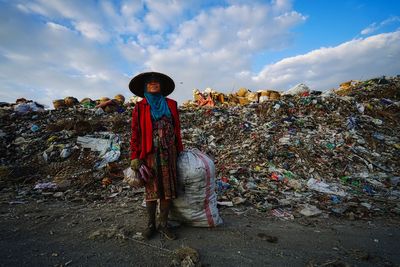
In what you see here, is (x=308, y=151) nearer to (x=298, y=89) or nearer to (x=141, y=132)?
(x=141, y=132)

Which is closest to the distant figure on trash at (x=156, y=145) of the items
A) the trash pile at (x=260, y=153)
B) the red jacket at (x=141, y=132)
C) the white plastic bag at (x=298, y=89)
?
the red jacket at (x=141, y=132)

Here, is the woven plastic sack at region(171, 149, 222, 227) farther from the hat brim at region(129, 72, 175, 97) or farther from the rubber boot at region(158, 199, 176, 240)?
the hat brim at region(129, 72, 175, 97)

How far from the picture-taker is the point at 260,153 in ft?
17.4

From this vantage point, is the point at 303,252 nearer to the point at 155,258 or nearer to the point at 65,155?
the point at 155,258

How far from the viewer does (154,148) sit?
7.54 ft

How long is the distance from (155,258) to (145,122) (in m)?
1.17

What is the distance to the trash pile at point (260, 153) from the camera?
151 inches

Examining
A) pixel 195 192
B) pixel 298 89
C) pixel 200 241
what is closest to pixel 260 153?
pixel 195 192

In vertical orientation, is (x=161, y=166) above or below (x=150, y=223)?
above

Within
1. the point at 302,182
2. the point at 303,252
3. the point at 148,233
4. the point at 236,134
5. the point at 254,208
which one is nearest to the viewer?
the point at 303,252

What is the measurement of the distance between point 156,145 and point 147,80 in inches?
27.2

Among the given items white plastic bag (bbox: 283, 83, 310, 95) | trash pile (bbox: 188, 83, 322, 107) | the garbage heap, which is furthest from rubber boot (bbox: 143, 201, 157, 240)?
white plastic bag (bbox: 283, 83, 310, 95)

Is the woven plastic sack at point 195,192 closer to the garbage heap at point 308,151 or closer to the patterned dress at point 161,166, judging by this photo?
the patterned dress at point 161,166

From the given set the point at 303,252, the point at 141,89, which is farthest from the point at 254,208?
the point at 141,89
